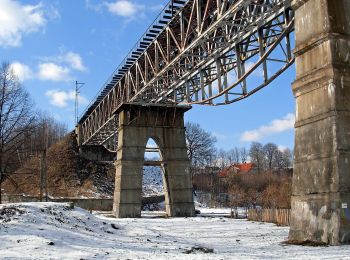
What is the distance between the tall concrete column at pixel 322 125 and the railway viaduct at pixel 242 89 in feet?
0.10

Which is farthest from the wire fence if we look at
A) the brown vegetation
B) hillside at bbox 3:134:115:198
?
hillside at bbox 3:134:115:198

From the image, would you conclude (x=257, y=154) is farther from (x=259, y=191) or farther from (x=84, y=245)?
(x=84, y=245)

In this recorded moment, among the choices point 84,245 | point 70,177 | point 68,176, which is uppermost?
point 68,176

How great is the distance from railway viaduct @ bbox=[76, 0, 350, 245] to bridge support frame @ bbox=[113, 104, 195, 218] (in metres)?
0.08

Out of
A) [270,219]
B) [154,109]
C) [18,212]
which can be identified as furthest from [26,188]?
[18,212]

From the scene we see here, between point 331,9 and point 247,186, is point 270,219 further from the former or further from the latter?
point 247,186

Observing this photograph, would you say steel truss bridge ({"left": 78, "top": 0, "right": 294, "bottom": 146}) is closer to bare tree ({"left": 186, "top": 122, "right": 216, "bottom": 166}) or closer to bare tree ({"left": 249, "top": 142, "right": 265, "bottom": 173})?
bare tree ({"left": 186, "top": 122, "right": 216, "bottom": 166})

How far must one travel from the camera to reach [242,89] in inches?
885

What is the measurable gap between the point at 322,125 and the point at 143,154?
77.0 ft

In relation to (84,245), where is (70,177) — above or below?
above

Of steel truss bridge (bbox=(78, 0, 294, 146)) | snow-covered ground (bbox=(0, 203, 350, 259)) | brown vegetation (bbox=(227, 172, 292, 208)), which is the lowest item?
snow-covered ground (bbox=(0, 203, 350, 259))

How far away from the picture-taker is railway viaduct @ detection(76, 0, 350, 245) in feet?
42.8

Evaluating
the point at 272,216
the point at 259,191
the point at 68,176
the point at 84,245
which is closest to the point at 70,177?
the point at 68,176

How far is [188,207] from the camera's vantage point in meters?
36.1
